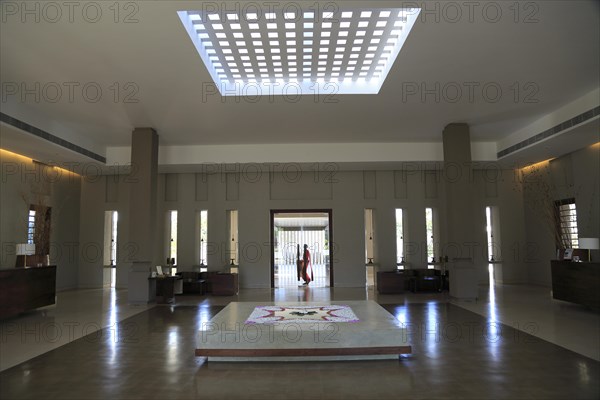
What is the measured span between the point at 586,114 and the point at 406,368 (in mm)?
6668

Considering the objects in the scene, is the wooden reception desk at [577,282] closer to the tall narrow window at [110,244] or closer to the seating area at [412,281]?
the seating area at [412,281]

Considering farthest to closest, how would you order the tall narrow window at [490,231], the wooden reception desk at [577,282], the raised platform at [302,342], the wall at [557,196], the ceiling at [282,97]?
the tall narrow window at [490,231], the wall at [557,196], the wooden reception desk at [577,282], the ceiling at [282,97], the raised platform at [302,342]

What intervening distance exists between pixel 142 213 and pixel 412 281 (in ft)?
24.0

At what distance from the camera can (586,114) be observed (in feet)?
27.5

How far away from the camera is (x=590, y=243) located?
8570 millimetres

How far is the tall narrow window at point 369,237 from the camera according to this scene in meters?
13.5

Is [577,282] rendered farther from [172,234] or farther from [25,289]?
[172,234]

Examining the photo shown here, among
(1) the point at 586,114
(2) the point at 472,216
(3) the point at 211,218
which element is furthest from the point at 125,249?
(1) the point at 586,114

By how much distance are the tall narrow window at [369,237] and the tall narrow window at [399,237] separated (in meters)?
0.78

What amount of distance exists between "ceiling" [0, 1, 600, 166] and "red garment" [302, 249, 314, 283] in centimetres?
415

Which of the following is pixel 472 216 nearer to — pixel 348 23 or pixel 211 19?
pixel 348 23

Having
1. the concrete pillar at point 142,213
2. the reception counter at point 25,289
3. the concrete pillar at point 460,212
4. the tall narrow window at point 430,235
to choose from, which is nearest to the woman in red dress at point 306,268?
the tall narrow window at point 430,235

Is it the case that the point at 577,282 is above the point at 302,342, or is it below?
above

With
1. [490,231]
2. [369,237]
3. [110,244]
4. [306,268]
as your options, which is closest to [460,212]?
[369,237]
